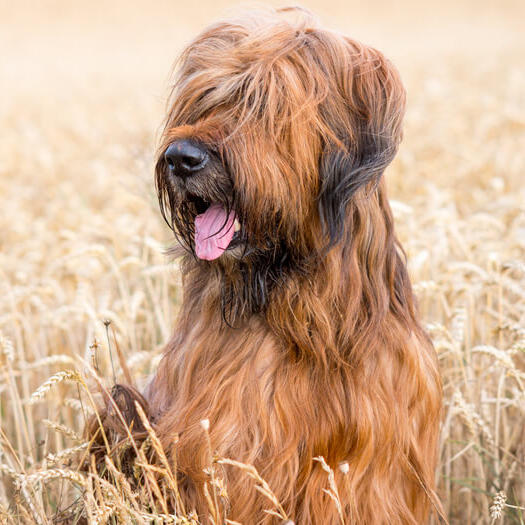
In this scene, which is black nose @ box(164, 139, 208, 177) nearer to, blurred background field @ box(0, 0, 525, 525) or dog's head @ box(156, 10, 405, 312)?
dog's head @ box(156, 10, 405, 312)

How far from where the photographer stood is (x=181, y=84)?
3.02 metres

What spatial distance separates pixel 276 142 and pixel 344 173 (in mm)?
269

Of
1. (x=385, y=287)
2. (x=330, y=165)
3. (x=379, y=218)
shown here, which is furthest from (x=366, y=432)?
(x=330, y=165)

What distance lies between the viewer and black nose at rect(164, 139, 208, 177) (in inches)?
104

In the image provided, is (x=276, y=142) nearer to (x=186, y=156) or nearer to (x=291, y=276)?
(x=186, y=156)

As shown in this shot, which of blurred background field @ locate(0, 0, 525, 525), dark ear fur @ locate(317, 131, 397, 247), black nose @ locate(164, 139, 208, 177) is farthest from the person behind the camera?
blurred background field @ locate(0, 0, 525, 525)

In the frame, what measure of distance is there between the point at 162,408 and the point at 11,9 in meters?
47.0

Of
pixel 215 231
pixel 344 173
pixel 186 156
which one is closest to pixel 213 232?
pixel 215 231

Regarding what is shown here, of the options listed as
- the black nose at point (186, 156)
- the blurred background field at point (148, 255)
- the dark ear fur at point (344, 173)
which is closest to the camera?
the black nose at point (186, 156)

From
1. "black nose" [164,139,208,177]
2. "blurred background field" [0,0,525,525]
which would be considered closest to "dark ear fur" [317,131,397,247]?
"black nose" [164,139,208,177]

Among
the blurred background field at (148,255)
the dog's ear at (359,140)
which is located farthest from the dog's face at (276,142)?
the blurred background field at (148,255)

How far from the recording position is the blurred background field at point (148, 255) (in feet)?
12.6

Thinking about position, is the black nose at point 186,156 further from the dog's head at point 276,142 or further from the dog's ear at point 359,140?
the dog's ear at point 359,140

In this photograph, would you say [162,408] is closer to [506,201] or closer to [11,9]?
[506,201]
